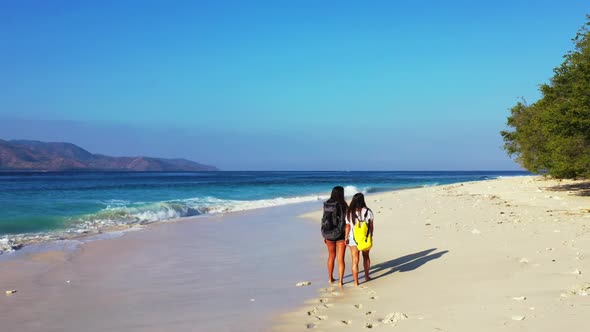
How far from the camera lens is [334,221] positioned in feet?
28.2

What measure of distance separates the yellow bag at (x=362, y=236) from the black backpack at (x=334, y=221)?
274mm

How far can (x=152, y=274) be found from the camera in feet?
31.2

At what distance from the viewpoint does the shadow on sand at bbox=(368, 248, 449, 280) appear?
30.5 ft

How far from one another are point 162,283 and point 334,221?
327cm

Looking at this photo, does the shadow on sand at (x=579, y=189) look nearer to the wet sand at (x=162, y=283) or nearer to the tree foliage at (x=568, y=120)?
the tree foliage at (x=568, y=120)

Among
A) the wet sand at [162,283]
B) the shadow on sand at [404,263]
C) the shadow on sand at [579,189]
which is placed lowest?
the wet sand at [162,283]

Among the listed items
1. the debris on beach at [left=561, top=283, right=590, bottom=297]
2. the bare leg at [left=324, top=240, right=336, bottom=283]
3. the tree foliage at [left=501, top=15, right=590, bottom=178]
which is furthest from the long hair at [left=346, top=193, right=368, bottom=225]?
the tree foliage at [left=501, top=15, right=590, bottom=178]

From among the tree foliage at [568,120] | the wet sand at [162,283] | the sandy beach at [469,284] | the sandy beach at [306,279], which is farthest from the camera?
the tree foliage at [568,120]

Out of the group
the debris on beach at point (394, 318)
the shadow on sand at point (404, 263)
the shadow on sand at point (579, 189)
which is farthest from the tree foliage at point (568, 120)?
the debris on beach at point (394, 318)

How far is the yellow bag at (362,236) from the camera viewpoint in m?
8.40

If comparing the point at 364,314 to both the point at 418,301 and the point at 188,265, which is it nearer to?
the point at 418,301

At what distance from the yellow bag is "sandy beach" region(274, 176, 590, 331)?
66 cm

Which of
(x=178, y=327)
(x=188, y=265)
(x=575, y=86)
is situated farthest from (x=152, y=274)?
(x=575, y=86)

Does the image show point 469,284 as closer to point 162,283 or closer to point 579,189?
Result: point 162,283
